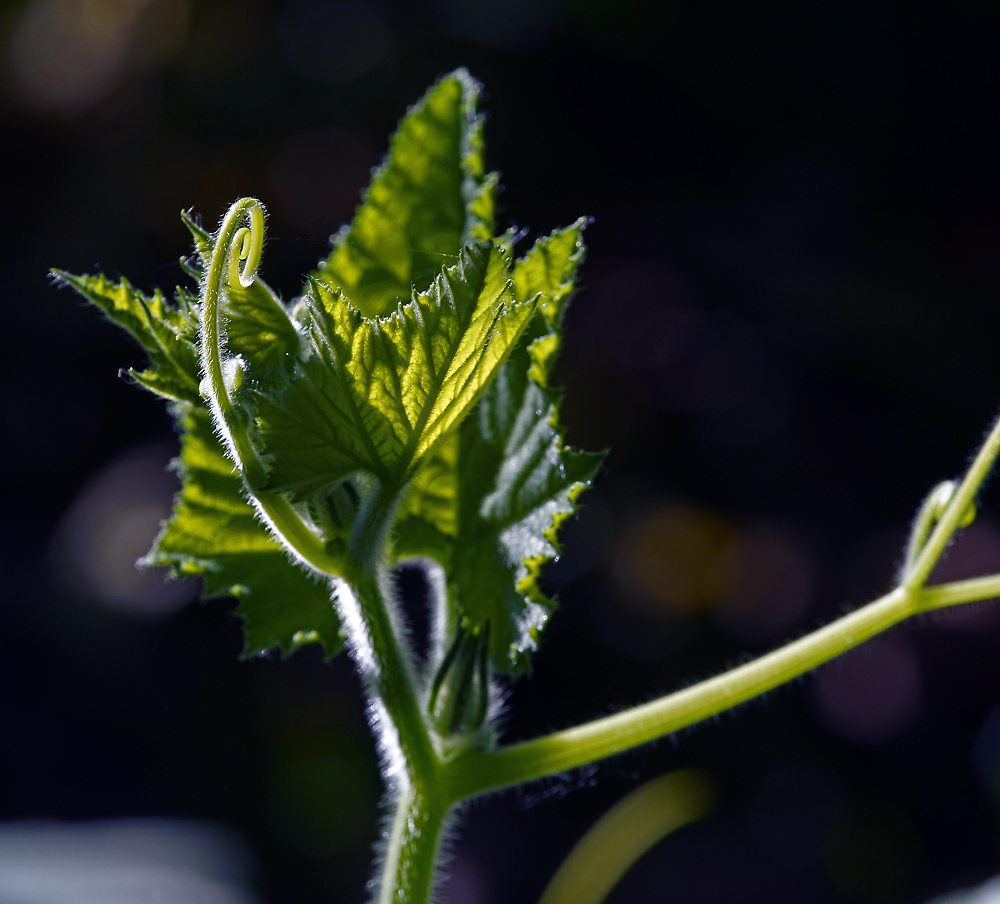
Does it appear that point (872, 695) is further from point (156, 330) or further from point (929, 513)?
point (156, 330)

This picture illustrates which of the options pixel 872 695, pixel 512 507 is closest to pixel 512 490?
pixel 512 507

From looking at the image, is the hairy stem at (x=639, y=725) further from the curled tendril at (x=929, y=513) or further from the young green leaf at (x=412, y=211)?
the young green leaf at (x=412, y=211)

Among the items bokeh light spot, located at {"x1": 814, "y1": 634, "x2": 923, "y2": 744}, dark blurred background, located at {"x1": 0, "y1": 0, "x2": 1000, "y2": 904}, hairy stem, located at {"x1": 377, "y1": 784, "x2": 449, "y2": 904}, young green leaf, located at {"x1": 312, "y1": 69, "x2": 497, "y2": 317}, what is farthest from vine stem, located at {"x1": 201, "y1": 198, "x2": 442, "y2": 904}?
bokeh light spot, located at {"x1": 814, "y1": 634, "x2": 923, "y2": 744}

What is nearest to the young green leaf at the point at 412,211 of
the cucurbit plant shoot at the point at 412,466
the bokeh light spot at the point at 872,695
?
the cucurbit plant shoot at the point at 412,466

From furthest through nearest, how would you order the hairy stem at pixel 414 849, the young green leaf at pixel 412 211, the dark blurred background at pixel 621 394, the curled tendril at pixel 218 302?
the dark blurred background at pixel 621 394 < the young green leaf at pixel 412 211 < the hairy stem at pixel 414 849 < the curled tendril at pixel 218 302

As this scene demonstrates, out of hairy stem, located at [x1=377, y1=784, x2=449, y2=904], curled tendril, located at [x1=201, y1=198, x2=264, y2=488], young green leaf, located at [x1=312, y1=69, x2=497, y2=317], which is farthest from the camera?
young green leaf, located at [x1=312, y1=69, x2=497, y2=317]

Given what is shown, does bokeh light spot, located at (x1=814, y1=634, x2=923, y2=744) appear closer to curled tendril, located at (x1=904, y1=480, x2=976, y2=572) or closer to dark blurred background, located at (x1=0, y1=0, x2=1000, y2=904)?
dark blurred background, located at (x1=0, y1=0, x2=1000, y2=904)
